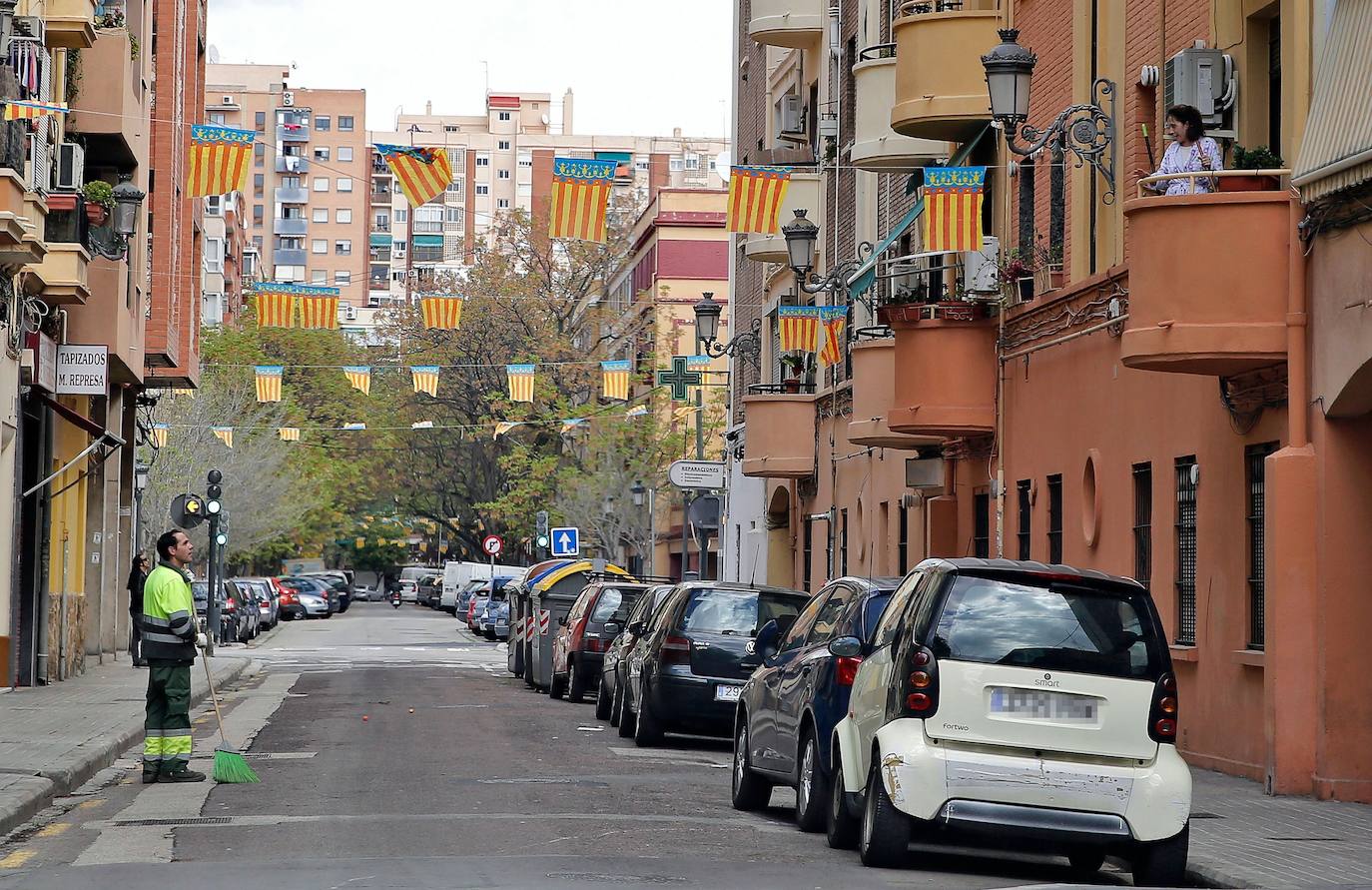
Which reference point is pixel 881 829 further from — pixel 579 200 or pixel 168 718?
pixel 579 200

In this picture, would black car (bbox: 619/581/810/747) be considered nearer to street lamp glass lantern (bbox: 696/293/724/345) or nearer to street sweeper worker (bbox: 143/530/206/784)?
street sweeper worker (bbox: 143/530/206/784)

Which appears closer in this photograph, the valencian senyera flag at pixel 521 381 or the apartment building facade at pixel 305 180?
the valencian senyera flag at pixel 521 381

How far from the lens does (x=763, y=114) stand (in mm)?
45281

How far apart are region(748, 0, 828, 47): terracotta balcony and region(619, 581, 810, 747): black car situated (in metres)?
19.6

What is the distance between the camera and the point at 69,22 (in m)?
26.6

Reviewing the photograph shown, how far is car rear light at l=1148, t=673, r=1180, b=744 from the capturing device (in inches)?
448

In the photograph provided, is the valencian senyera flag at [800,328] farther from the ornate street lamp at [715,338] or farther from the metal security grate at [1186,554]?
the metal security grate at [1186,554]

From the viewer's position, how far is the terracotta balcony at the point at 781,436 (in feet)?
125

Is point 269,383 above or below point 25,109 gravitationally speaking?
below

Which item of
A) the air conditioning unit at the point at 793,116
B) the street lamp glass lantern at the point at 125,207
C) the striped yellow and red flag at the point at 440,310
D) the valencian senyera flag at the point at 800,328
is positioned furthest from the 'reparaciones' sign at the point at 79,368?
the striped yellow and red flag at the point at 440,310

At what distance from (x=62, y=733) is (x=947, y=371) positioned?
1044 centimetres

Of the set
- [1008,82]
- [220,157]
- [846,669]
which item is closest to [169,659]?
[846,669]

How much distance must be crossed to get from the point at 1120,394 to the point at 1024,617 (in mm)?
9925

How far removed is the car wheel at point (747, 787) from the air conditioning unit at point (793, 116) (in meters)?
26.3
